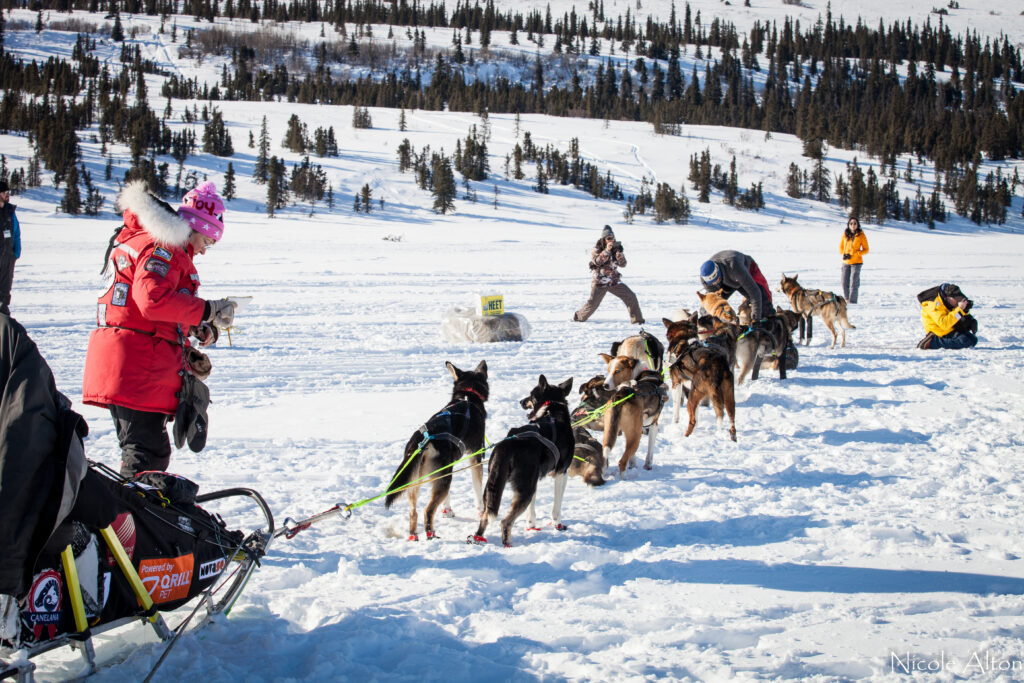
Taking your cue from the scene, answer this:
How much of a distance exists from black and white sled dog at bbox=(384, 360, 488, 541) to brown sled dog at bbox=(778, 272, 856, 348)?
678 centimetres

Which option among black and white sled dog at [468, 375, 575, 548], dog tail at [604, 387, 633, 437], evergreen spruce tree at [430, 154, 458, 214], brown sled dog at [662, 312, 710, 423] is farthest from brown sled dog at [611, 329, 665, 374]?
evergreen spruce tree at [430, 154, 458, 214]

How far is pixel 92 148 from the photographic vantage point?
4616 centimetres

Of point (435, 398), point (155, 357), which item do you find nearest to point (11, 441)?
point (155, 357)

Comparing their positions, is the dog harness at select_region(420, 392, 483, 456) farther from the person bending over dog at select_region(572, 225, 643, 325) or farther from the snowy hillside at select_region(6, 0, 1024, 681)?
the person bending over dog at select_region(572, 225, 643, 325)

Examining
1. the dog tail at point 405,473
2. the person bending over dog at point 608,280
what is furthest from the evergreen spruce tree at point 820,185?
the dog tail at point 405,473

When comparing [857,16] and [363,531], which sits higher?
[857,16]

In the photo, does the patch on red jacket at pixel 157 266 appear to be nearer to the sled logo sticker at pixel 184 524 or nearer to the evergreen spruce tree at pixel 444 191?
the sled logo sticker at pixel 184 524

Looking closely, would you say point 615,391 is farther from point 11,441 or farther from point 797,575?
point 11,441

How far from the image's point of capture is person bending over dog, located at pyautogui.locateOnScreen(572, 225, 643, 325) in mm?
10258

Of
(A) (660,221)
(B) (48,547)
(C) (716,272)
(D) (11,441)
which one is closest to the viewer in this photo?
(D) (11,441)

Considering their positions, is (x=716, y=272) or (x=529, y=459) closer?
(x=529, y=459)

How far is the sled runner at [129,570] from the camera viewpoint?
184 centimetres

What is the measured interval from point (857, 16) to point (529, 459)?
7093 inches

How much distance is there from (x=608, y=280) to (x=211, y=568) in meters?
8.49
